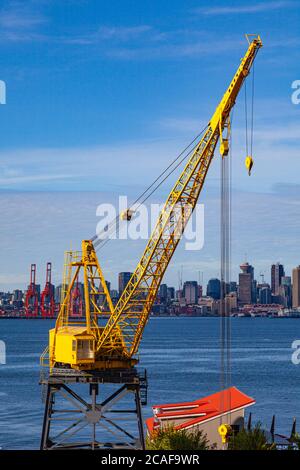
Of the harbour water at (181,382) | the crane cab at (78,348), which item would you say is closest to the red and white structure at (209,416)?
the crane cab at (78,348)

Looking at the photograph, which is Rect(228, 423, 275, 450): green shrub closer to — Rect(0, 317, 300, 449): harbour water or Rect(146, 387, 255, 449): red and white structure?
Rect(146, 387, 255, 449): red and white structure

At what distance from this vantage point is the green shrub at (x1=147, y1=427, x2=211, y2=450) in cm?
4753

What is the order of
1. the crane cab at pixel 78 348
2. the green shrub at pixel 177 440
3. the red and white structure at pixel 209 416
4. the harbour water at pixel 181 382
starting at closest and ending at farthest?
the green shrub at pixel 177 440, the red and white structure at pixel 209 416, the crane cab at pixel 78 348, the harbour water at pixel 181 382

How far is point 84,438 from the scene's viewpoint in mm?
78375

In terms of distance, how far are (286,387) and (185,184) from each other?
230 ft

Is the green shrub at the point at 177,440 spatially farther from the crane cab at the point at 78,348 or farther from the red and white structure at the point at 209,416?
the crane cab at the point at 78,348

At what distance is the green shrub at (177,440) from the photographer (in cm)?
4753

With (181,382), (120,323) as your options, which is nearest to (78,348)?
(120,323)

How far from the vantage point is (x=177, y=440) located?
47844 mm

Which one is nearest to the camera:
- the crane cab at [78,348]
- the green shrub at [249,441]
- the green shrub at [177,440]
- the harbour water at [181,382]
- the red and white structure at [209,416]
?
the green shrub at [249,441]

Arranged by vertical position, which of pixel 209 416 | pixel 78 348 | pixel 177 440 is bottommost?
pixel 177 440

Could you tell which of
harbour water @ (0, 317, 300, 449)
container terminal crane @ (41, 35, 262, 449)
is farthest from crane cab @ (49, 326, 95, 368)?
harbour water @ (0, 317, 300, 449)

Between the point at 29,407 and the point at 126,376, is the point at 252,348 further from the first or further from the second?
the point at 126,376

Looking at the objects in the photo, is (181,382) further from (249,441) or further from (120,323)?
(249,441)
